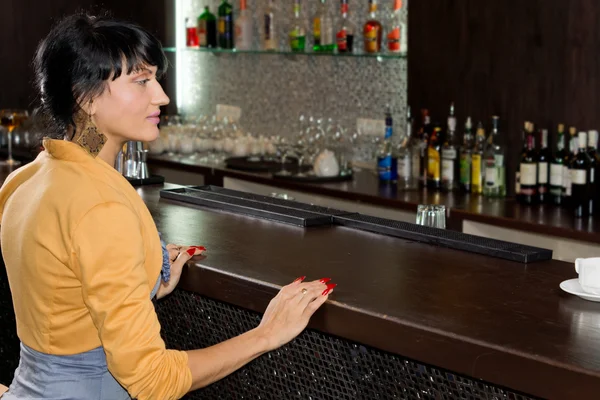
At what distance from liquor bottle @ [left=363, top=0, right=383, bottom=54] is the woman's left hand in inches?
109

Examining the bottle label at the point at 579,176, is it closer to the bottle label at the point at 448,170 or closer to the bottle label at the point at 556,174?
the bottle label at the point at 556,174

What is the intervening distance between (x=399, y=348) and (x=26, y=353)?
718 mm

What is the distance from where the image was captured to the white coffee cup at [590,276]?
1.75 m

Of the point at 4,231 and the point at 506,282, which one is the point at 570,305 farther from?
Result: the point at 4,231

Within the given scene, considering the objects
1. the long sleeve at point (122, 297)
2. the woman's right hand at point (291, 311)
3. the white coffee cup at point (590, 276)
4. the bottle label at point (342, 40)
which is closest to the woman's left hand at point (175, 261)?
the woman's right hand at point (291, 311)

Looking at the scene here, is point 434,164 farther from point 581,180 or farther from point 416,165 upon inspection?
point 581,180

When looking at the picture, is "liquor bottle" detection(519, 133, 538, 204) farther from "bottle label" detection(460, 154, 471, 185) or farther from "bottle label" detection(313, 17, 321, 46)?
"bottle label" detection(313, 17, 321, 46)

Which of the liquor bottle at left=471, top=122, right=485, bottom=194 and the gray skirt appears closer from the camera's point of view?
the gray skirt

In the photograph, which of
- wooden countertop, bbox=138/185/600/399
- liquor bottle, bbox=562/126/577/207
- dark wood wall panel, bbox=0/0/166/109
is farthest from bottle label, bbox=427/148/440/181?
dark wood wall panel, bbox=0/0/166/109

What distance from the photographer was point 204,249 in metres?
2.22

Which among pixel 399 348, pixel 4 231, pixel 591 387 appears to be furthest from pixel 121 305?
pixel 591 387

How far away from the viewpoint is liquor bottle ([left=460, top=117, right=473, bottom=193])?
4.22 meters

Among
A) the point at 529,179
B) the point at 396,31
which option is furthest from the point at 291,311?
the point at 396,31

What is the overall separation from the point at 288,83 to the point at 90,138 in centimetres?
368
